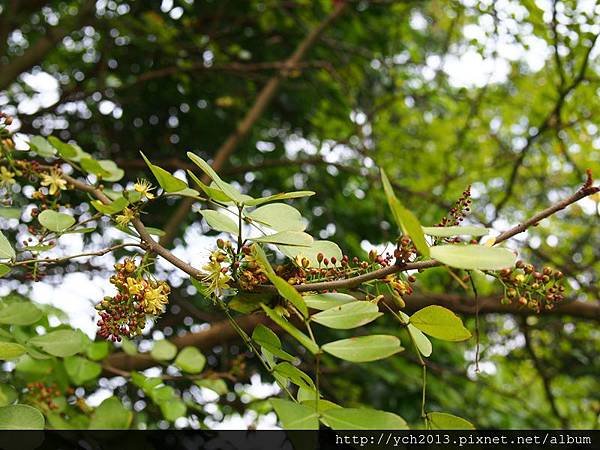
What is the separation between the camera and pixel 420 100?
2.50 metres

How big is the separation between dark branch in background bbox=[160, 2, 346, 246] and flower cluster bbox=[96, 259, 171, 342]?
1.11m

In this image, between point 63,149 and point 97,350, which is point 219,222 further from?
point 97,350

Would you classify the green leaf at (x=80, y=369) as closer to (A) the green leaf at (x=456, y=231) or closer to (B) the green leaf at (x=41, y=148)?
(B) the green leaf at (x=41, y=148)

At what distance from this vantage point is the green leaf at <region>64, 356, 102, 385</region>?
1.20 metres

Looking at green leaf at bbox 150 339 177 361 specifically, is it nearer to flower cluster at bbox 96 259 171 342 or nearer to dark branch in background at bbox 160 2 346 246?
dark branch in background at bbox 160 2 346 246

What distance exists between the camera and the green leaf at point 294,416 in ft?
1.73

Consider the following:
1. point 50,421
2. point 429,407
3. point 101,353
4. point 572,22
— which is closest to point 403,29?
point 572,22

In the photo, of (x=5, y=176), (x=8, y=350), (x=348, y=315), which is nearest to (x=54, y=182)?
(x=5, y=176)

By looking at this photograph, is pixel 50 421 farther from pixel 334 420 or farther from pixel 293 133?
pixel 293 133

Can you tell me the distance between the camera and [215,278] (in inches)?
24.3

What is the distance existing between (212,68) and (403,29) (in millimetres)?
963

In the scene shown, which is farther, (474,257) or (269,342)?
(269,342)

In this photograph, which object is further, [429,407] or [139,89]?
[139,89]

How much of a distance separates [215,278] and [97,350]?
0.73 metres
